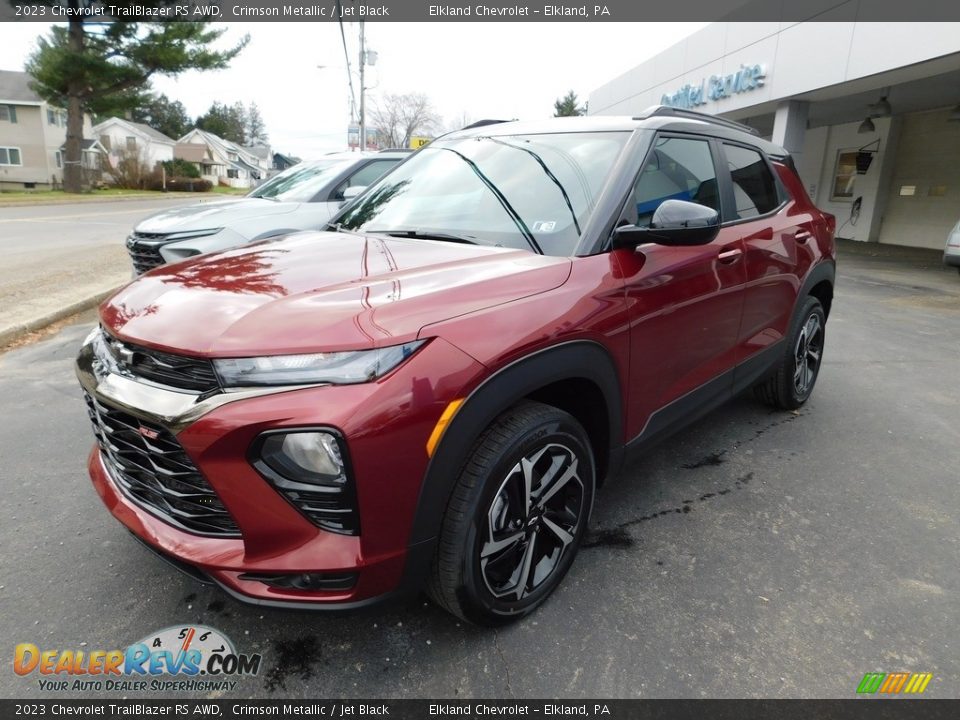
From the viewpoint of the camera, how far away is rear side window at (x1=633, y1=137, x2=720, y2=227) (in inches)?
103

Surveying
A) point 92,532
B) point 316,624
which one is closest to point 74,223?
point 92,532

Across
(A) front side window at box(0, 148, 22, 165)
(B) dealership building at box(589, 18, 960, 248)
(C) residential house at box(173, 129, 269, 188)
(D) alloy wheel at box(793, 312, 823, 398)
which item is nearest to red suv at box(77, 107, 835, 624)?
(D) alloy wheel at box(793, 312, 823, 398)

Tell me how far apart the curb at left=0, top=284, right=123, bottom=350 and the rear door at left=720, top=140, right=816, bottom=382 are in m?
5.44

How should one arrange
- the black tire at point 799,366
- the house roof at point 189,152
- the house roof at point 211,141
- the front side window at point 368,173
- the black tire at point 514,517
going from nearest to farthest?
the black tire at point 514,517 < the black tire at point 799,366 < the front side window at point 368,173 < the house roof at point 189,152 < the house roof at point 211,141

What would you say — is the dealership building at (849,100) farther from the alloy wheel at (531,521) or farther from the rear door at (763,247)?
the alloy wheel at (531,521)

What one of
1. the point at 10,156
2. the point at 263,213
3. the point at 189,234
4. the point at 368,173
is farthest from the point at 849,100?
the point at 10,156

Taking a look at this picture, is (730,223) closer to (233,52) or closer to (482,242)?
(482,242)

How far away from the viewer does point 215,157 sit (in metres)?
Result: 79.8

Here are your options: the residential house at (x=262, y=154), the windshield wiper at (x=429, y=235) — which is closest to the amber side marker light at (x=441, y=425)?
the windshield wiper at (x=429, y=235)

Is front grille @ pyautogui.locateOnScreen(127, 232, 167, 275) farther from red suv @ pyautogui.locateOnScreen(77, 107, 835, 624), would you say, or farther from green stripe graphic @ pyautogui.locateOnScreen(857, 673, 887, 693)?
green stripe graphic @ pyautogui.locateOnScreen(857, 673, 887, 693)

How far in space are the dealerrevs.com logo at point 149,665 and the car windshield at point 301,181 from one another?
17.3 feet

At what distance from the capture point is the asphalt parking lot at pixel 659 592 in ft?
6.49

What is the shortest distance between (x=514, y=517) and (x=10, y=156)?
58.0 m

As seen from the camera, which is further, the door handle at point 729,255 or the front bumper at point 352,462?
the door handle at point 729,255
